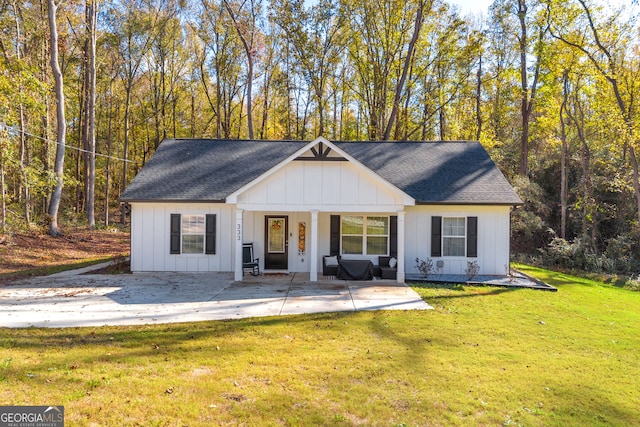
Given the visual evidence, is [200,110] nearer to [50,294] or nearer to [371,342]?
[50,294]

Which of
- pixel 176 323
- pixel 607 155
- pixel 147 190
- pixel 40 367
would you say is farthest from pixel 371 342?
pixel 607 155

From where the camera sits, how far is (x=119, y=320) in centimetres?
728

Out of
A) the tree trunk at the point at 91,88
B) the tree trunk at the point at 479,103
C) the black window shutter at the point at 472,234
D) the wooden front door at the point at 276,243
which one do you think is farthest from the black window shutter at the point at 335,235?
the tree trunk at the point at 91,88

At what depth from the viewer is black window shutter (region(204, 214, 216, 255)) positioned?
12.6 m

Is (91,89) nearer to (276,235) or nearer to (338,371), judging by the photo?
(276,235)

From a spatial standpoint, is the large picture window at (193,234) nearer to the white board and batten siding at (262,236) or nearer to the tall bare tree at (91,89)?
the white board and batten siding at (262,236)

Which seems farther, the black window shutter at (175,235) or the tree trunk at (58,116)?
the tree trunk at (58,116)

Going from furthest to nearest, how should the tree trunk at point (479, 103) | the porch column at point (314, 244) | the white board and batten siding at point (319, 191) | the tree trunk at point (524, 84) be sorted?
the tree trunk at point (479, 103), the tree trunk at point (524, 84), the white board and batten siding at point (319, 191), the porch column at point (314, 244)

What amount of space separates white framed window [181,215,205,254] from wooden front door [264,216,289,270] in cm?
216

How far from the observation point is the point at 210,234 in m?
12.6

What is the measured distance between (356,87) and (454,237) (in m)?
19.4

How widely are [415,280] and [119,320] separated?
26.4 feet

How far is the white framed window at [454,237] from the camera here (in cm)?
1248

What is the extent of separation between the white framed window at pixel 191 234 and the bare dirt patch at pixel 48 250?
185 inches
